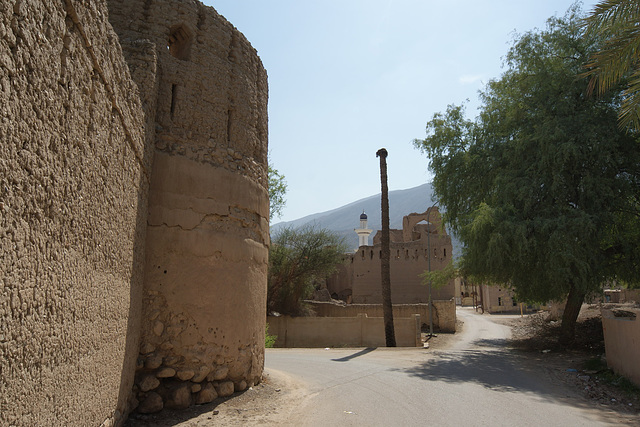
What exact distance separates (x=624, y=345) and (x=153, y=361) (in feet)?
29.0

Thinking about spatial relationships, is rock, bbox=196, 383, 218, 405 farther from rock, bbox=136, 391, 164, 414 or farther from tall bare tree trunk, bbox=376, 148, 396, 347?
tall bare tree trunk, bbox=376, 148, 396, 347

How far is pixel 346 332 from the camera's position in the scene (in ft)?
69.7

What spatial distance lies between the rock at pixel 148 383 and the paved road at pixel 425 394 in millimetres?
1842

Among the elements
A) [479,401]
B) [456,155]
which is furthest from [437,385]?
[456,155]

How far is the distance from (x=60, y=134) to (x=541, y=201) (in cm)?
1457

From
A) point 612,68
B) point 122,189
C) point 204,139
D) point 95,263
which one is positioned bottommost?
point 95,263

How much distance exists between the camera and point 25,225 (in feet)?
9.80

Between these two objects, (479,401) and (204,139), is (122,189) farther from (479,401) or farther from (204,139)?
(479,401)

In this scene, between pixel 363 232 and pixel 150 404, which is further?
pixel 363 232

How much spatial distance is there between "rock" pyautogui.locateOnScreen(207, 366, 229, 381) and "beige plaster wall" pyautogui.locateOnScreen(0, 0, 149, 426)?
5.42ft

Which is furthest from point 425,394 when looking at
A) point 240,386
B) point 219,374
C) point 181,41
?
point 181,41

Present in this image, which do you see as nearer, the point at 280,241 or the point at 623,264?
the point at 623,264

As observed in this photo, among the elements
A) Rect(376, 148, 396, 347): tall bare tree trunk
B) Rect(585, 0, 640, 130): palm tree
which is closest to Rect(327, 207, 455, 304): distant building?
Rect(376, 148, 396, 347): tall bare tree trunk

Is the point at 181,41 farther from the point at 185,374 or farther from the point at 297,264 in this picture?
the point at 297,264
